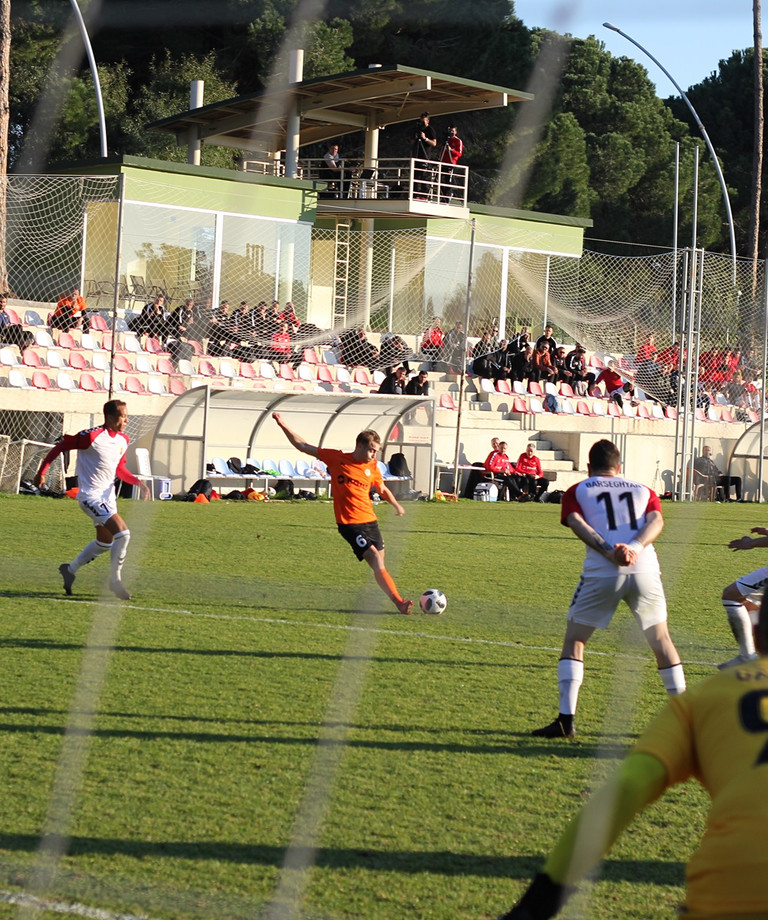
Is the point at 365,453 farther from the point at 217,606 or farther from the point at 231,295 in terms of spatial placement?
the point at 231,295

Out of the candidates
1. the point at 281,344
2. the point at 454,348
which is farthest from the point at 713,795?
the point at 454,348

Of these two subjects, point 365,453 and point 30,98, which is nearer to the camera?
point 365,453

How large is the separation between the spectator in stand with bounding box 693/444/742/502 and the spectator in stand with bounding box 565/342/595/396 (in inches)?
121

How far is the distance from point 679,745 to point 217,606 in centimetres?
819

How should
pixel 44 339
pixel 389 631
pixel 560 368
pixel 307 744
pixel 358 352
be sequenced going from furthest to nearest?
pixel 560 368 → pixel 358 352 → pixel 44 339 → pixel 389 631 → pixel 307 744

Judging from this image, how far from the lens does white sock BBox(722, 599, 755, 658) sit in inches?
309

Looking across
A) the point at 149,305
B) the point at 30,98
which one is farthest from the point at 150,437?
the point at 30,98

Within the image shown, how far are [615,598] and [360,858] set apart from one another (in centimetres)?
244

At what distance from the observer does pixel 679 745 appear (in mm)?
2459

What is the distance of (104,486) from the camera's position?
1031 cm

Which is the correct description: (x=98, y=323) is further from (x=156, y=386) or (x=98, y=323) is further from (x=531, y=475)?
(x=531, y=475)

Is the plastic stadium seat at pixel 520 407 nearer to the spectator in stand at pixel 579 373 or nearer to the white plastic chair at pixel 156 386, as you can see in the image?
the spectator in stand at pixel 579 373

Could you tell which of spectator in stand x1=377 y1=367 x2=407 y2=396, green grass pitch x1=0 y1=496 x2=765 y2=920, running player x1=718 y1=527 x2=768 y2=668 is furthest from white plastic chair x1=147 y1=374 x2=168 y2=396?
running player x1=718 y1=527 x2=768 y2=668

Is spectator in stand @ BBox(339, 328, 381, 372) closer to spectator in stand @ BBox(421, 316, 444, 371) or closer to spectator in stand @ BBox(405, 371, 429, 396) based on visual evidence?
spectator in stand @ BBox(421, 316, 444, 371)
